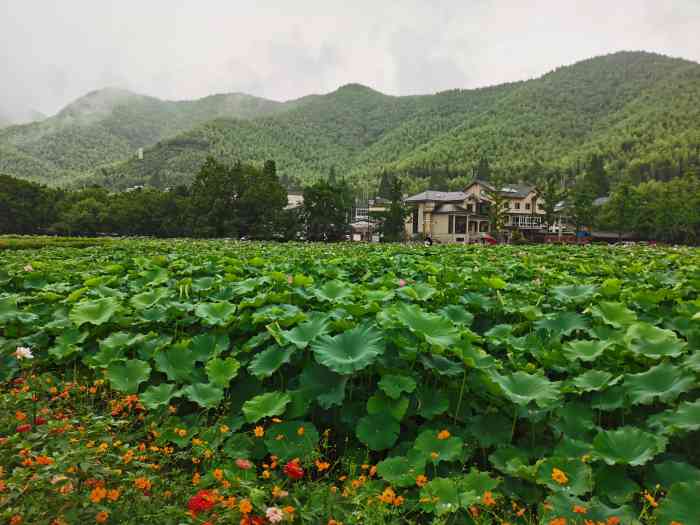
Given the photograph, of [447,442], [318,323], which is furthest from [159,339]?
[447,442]

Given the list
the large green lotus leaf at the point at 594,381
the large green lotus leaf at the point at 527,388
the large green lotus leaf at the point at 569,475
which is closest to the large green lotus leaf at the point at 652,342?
the large green lotus leaf at the point at 594,381

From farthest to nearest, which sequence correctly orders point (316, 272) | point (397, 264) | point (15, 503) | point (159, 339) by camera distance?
point (397, 264) → point (316, 272) → point (159, 339) → point (15, 503)

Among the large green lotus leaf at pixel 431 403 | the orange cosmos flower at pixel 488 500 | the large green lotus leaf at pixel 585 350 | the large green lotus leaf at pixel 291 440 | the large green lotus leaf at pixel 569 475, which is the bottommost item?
the large green lotus leaf at pixel 291 440

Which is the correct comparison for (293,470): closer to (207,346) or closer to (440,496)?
(440,496)

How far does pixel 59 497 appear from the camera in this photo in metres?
2.35

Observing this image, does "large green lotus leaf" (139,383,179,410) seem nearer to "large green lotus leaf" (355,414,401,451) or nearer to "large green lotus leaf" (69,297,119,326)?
"large green lotus leaf" (69,297,119,326)

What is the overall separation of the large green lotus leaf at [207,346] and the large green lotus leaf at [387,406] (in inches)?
58.4

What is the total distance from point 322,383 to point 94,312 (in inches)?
105

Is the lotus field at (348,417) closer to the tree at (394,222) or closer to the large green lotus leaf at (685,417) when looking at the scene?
the large green lotus leaf at (685,417)

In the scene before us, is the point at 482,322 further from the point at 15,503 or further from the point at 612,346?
the point at 15,503

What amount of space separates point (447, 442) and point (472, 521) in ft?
1.47

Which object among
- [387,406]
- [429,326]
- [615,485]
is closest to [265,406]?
[387,406]

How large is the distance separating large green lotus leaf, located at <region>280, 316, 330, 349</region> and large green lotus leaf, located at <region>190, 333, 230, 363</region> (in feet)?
2.52

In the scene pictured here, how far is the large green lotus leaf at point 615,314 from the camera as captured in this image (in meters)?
4.14
